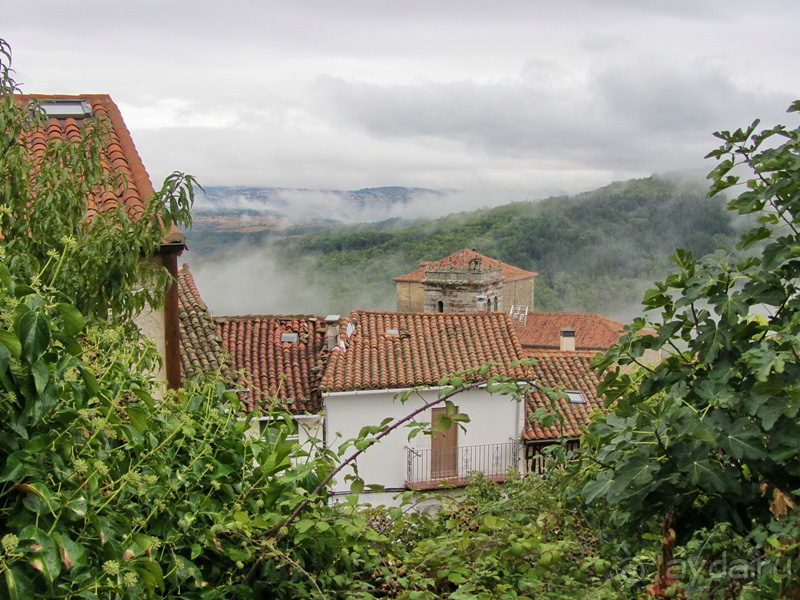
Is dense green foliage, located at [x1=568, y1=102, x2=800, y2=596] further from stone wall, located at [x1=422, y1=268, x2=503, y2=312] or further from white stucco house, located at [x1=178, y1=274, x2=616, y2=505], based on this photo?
stone wall, located at [x1=422, y1=268, x2=503, y2=312]

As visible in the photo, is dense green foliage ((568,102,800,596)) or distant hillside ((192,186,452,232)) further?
distant hillside ((192,186,452,232))

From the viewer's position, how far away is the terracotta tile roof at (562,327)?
3919 centimetres

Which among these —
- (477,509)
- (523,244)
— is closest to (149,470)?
(477,509)

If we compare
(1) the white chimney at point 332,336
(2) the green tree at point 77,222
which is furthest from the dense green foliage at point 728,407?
(1) the white chimney at point 332,336

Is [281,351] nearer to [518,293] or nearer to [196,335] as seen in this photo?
[196,335]

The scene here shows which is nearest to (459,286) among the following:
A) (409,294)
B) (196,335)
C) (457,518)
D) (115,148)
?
(409,294)

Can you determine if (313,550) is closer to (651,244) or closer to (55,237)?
(55,237)

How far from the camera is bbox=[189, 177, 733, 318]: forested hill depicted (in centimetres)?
5156

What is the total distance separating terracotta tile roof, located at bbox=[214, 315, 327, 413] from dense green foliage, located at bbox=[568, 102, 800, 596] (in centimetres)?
1489

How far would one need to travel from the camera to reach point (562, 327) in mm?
42438

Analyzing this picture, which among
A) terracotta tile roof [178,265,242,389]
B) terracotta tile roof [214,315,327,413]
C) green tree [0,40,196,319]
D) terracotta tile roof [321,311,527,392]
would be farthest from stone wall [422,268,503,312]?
green tree [0,40,196,319]

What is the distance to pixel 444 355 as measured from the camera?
62.5ft

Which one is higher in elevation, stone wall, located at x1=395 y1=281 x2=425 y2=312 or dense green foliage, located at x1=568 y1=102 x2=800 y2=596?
dense green foliage, located at x1=568 y1=102 x2=800 y2=596

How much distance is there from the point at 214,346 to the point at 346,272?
39.2 m
